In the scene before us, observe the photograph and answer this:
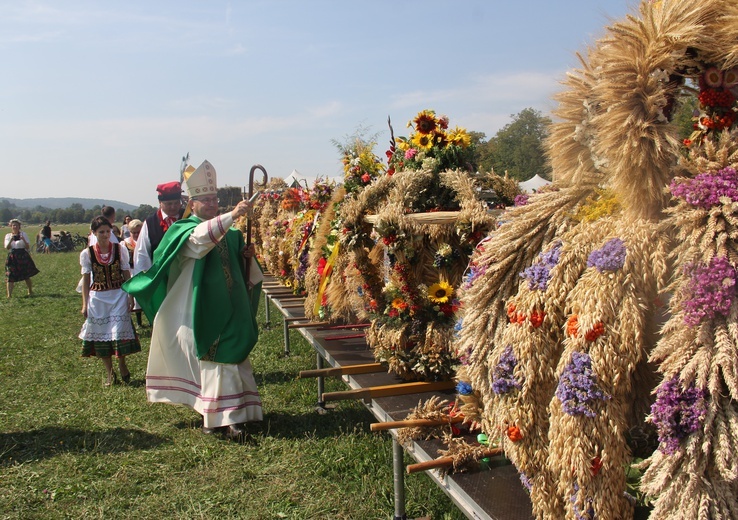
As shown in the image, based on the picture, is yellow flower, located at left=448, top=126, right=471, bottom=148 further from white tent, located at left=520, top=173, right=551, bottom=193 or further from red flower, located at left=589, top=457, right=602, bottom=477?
red flower, located at left=589, top=457, right=602, bottom=477

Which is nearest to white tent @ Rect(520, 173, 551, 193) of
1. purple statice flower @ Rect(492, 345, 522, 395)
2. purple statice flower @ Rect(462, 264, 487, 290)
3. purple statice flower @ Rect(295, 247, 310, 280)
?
purple statice flower @ Rect(462, 264, 487, 290)

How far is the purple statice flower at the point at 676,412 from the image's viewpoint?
162 centimetres

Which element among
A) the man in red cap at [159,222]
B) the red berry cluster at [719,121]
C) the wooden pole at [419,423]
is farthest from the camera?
the man in red cap at [159,222]

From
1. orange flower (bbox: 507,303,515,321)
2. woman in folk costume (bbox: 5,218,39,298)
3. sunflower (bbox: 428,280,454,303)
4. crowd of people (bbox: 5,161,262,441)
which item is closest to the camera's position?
orange flower (bbox: 507,303,515,321)

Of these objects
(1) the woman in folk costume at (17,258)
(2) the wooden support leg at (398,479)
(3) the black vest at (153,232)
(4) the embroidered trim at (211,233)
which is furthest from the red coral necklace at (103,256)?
(1) the woman in folk costume at (17,258)

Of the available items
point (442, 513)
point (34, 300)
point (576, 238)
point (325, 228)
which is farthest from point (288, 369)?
point (34, 300)

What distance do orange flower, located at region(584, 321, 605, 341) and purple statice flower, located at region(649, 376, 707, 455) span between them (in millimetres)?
239

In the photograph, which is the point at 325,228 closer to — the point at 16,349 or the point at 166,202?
the point at 166,202

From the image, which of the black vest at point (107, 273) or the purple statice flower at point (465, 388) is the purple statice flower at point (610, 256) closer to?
the purple statice flower at point (465, 388)

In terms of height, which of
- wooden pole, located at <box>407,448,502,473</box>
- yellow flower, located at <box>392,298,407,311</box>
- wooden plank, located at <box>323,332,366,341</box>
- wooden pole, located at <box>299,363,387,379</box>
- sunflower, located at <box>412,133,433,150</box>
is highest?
sunflower, located at <box>412,133,433,150</box>

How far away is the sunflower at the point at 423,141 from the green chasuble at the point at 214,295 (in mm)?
1899

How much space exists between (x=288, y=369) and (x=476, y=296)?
489 centimetres

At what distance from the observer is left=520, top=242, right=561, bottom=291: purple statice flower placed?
2.13 metres

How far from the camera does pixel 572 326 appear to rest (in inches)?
76.7
